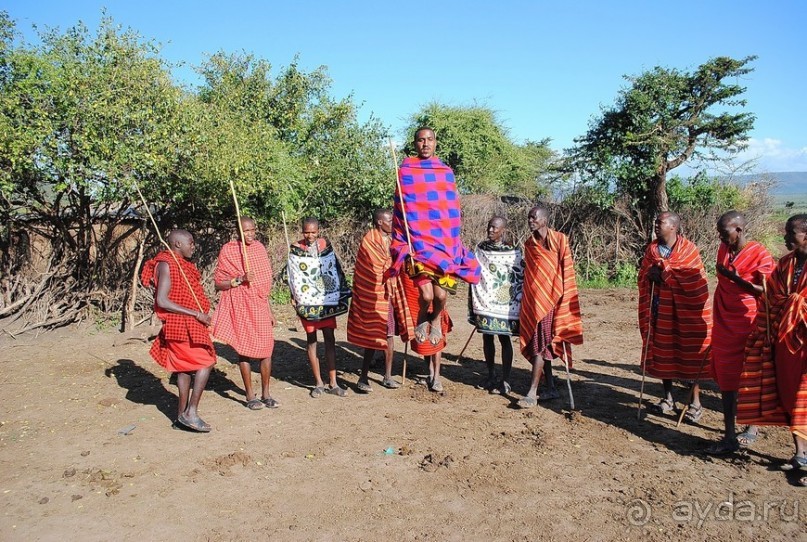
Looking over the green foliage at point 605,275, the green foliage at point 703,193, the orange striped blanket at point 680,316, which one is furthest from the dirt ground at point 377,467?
the green foliage at point 703,193

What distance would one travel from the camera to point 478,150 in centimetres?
2356

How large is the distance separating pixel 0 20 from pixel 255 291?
5.25 meters

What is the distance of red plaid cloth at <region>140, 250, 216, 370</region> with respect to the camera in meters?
5.33

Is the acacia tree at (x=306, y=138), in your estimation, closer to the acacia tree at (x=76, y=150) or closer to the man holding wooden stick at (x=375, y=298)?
the acacia tree at (x=76, y=150)

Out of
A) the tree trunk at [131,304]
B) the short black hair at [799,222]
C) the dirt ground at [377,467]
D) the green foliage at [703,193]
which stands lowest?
the dirt ground at [377,467]

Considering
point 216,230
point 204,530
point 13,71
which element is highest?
point 13,71

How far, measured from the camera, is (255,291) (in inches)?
234

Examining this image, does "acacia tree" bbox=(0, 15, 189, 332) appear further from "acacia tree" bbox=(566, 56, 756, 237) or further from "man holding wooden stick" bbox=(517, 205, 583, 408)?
"acacia tree" bbox=(566, 56, 756, 237)

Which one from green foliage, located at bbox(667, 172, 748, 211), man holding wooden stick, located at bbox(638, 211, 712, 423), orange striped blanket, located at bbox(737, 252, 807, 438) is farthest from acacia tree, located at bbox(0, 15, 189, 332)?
green foliage, located at bbox(667, 172, 748, 211)

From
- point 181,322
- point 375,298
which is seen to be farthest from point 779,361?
point 181,322

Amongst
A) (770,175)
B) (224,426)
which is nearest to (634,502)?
(224,426)

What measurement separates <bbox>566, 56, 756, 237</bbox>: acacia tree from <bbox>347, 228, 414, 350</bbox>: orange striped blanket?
9598 millimetres

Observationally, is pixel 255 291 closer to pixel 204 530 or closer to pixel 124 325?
pixel 204 530

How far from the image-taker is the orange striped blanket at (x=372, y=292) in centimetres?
649
